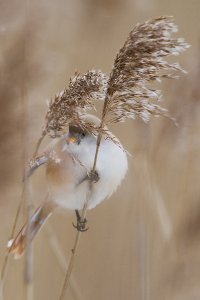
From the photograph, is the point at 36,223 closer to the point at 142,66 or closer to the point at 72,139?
the point at 72,139

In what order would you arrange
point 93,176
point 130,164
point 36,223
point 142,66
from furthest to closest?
point 130,164, point 36,223, point 93,176, point 142,66

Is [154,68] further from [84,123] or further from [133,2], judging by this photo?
[133,2]

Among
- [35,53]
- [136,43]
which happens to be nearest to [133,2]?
[35,53]

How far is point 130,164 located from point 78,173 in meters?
0.50

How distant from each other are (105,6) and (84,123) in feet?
1.75

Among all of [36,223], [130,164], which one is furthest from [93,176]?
[130,164]

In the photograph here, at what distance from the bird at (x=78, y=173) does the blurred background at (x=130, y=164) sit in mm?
45

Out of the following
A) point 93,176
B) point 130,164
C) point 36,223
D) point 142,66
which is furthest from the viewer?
point 130,164

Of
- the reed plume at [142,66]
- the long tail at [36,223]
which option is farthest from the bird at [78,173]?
the reed plume at [142,66]

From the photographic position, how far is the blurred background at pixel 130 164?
3.36ft

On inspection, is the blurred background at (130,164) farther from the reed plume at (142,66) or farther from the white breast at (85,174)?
the reed plume at (142,66)

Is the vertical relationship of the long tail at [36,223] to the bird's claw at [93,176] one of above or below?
below

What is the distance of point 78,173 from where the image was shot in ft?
4.01

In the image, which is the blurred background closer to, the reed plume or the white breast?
the white breast
